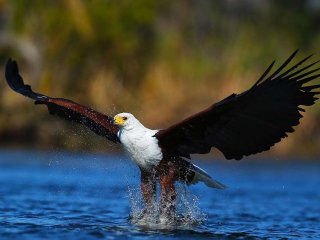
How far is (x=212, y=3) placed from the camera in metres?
46.0

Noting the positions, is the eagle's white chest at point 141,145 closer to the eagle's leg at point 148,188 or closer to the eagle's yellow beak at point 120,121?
the eagle's yellow beak at point 120,121

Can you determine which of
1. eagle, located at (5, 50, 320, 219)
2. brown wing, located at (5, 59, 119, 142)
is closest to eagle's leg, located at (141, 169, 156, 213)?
eagle, located at (5, 50, 320, 219)

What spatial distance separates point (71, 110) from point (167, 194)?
70.0 inches

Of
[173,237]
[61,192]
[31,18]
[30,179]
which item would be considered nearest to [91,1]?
[31,18]

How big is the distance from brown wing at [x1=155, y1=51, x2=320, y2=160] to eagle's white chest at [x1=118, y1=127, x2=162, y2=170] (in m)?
0.13

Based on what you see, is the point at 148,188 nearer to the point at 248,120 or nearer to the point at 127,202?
the point at 248,120

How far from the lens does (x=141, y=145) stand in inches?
488

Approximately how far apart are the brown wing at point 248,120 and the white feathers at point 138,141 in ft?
0.45

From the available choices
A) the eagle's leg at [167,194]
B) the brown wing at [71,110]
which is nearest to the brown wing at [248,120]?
the eagle's leg at [167,194]

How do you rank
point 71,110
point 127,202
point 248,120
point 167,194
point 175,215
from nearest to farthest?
1. point 248,120
2. point 167,194
3. point 175,215
4. point 71,110
5. point 127,202

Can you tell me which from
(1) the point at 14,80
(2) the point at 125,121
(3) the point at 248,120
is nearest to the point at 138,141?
(2) the point at 125,121

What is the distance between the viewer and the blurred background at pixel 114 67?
99.9 ft

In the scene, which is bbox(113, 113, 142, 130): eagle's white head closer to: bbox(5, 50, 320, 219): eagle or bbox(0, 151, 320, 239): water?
bbox(5, 50, 320, 219): eagle

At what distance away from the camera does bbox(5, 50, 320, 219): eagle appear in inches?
472
